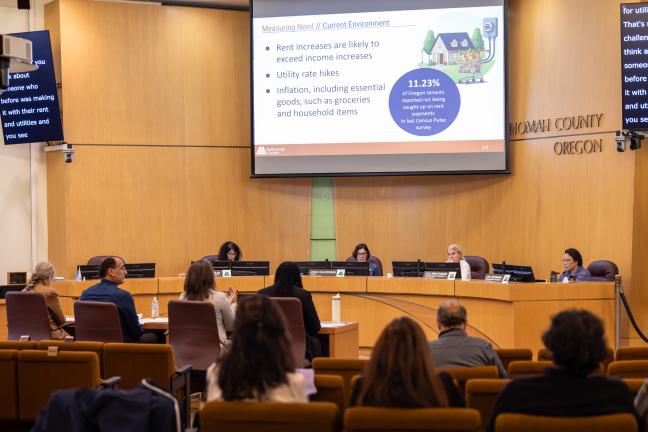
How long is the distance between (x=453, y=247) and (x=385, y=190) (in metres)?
2.36

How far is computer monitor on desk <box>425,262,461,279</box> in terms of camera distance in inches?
347

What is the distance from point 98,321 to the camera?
6.22 m

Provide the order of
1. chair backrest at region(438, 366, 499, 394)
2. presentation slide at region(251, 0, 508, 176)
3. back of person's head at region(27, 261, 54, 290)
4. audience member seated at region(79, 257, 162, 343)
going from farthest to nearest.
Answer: presentation slide at region(251, 0, 508, 176)
back of person's head at region(27, 261, 54, 290)
audience member seated at region(79, 257, 162, 343)
chair backrest at region(438, 366, 499, 394)

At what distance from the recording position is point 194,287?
20.6 ft

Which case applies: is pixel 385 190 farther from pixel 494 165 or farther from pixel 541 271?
pixel 541 271


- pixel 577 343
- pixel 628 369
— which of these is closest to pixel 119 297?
pixel 628 369

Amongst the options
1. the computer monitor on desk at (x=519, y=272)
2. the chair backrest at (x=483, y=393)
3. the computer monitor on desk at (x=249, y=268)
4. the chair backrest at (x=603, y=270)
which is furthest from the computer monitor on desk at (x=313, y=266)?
the chair backrest at (x=483, y=393)

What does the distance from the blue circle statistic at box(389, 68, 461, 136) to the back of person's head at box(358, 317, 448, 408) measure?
7753mm

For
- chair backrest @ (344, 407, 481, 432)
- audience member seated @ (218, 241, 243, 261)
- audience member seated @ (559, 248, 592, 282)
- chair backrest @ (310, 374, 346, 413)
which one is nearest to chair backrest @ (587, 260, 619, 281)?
audience member seated @ (559, 248, 592, 282)

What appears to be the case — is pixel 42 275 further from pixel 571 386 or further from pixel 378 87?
pixel 378 87

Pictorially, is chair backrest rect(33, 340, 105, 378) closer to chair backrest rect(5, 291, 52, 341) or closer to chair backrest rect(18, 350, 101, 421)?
chair backrest rect(18, 350, 101, 421)

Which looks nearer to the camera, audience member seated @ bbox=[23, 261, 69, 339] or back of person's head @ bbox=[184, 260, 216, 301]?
back of person's head @ bbox=[184, 260, 216, 301]

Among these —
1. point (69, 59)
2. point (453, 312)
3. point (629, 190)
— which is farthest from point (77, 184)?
point (453, 312)

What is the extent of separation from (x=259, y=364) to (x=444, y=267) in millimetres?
5662
